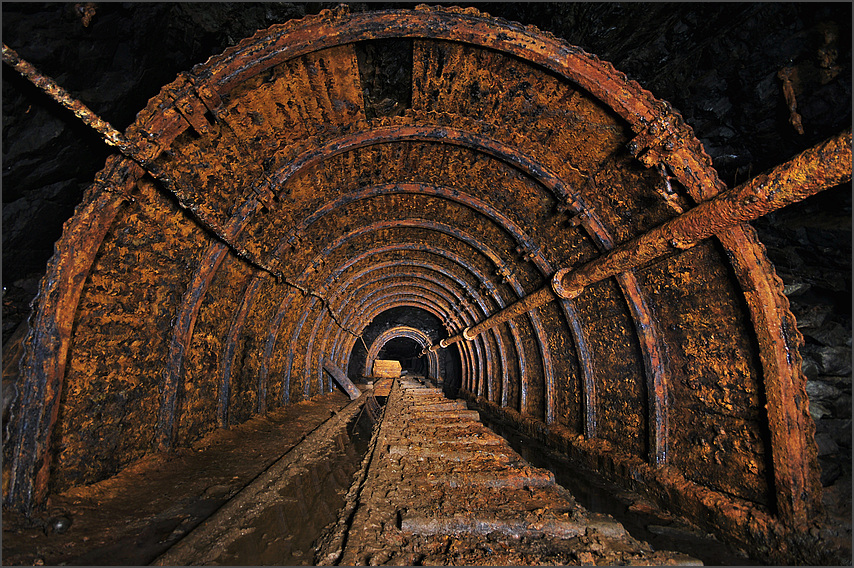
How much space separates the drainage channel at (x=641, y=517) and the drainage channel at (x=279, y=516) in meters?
3.26

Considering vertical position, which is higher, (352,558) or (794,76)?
(794,76)

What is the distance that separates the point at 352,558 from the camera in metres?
2.74

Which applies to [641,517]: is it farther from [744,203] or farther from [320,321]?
[320,321]

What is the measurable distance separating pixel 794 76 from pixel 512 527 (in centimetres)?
486

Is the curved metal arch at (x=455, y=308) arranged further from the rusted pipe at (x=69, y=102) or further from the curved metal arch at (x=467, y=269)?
the rusted pipe at (x=69, y=102)

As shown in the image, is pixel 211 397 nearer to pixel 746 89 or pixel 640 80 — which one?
pixel 640 80

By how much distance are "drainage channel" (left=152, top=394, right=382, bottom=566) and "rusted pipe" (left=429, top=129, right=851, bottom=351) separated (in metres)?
4.29

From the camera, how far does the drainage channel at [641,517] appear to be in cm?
346

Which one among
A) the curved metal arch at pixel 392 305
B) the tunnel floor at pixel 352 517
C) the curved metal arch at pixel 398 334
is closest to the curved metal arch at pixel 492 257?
the tunnel floor at pixel 352 517

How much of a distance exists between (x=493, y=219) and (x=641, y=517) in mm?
4611

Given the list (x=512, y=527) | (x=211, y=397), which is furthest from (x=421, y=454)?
(x=211, y=397)

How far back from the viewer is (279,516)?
143 inches

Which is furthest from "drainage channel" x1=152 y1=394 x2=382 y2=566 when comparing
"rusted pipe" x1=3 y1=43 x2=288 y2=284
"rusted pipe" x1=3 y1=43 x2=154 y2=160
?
"rusted pipe" x1=3 y1=43 x2=154 y2=160

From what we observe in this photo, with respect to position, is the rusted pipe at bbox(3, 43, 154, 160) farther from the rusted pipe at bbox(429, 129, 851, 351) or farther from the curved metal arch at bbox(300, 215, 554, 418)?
the rusted pipe at bbox(429, 129, 851, 351)
